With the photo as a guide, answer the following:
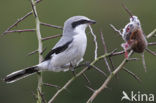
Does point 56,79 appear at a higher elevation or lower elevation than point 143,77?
higher

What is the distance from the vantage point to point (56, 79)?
14.5 feet

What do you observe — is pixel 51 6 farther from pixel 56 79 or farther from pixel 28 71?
pixel 28 71

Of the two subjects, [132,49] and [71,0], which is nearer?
[132,49]

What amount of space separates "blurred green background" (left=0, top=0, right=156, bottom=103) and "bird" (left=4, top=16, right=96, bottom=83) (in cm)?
183

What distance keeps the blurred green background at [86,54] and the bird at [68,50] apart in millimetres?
1832

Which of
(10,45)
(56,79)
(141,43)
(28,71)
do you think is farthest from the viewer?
(10,45)

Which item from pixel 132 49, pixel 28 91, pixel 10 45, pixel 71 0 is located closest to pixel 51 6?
pixel 71 0

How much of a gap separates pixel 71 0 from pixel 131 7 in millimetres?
715

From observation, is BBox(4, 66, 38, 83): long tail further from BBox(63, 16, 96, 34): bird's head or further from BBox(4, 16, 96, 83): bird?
BBox(63, 16, 96, 34): bird's head

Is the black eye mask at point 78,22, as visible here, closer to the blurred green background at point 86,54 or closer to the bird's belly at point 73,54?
the bird's belly at point 73,54

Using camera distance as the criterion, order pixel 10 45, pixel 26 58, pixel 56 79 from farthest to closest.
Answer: pixel 10 45
pixel 26 58
pixel 56 79

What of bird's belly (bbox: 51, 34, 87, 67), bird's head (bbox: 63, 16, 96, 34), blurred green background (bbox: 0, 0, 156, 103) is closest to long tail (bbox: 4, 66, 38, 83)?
bird's belly (bbox: 51, 34, 87, 67)

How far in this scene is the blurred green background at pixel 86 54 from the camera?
173 inches

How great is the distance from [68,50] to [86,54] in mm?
2233
